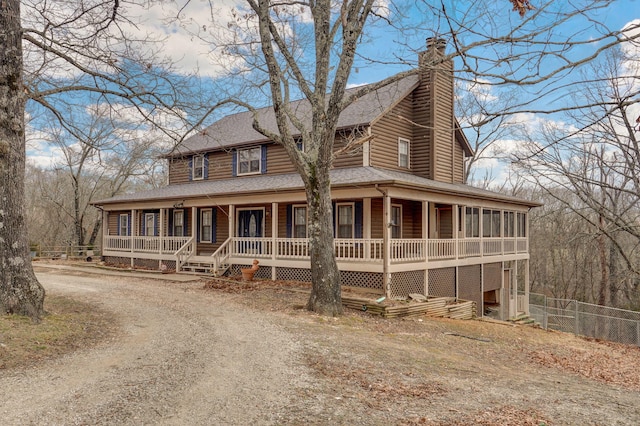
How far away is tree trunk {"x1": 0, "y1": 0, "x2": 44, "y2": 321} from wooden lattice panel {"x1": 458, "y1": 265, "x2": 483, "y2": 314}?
577 inches

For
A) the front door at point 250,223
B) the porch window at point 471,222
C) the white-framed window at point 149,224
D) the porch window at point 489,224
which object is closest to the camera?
the front door at point 250,223

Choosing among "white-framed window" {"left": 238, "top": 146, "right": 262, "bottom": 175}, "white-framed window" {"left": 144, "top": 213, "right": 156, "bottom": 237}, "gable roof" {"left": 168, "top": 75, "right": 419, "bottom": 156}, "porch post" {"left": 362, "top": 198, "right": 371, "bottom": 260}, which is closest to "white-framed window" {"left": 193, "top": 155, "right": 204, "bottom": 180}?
"gable roof" {"left": 168, "top": 75, "right": 419, "bottom": 156}

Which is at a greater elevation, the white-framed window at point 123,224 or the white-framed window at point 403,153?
the white-framed window at point 403,153

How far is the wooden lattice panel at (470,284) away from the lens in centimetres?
1862

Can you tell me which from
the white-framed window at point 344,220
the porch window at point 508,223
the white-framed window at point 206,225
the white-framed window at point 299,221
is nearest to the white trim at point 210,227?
the white-framed window at point 206,225

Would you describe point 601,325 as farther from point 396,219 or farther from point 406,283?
point 406,283

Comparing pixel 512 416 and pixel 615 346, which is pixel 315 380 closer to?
pixel 512 416

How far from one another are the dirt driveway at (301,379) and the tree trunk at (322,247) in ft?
1.57

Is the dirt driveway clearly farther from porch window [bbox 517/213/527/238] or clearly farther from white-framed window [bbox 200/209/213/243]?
porch window [bbox 517/213/527/238]

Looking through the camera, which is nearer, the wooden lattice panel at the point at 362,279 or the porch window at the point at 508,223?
the wooden lattice panel at the point at 362,279

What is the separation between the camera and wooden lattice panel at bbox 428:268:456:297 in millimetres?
16875

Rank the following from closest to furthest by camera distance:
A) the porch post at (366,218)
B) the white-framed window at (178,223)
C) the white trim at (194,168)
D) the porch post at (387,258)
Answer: the porch post at (387,258) < the porch post at (366,218) < the white-framed window at (178,223) < the white trim at (194,168)

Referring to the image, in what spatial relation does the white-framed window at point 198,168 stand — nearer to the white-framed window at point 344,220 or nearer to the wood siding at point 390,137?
the white-framed window at point 344,220

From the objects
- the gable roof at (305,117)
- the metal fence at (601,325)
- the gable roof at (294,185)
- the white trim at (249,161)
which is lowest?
the metal fence at (601,325)
